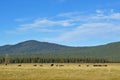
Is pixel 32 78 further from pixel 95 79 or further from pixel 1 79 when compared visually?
pixel 95 79

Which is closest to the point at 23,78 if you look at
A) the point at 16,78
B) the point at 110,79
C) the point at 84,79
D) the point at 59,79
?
the point at 16,78

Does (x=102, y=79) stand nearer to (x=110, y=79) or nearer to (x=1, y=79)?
(x=110, y=79)

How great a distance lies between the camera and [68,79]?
46.8 m

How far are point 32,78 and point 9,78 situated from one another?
307cm

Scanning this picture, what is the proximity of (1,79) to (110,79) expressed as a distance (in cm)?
1415

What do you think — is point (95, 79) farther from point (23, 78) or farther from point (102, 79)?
point (23, 78)

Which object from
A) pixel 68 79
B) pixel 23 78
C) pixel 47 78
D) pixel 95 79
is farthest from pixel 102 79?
pixel 23 78

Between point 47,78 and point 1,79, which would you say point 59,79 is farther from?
point 1,79

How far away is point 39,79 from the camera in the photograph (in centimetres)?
4694

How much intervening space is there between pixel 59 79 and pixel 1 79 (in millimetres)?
7485

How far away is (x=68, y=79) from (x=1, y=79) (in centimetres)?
866

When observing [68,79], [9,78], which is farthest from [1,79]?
[68,79]

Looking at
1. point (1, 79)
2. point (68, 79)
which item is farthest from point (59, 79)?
point (1, 79)

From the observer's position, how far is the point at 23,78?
159 feet
